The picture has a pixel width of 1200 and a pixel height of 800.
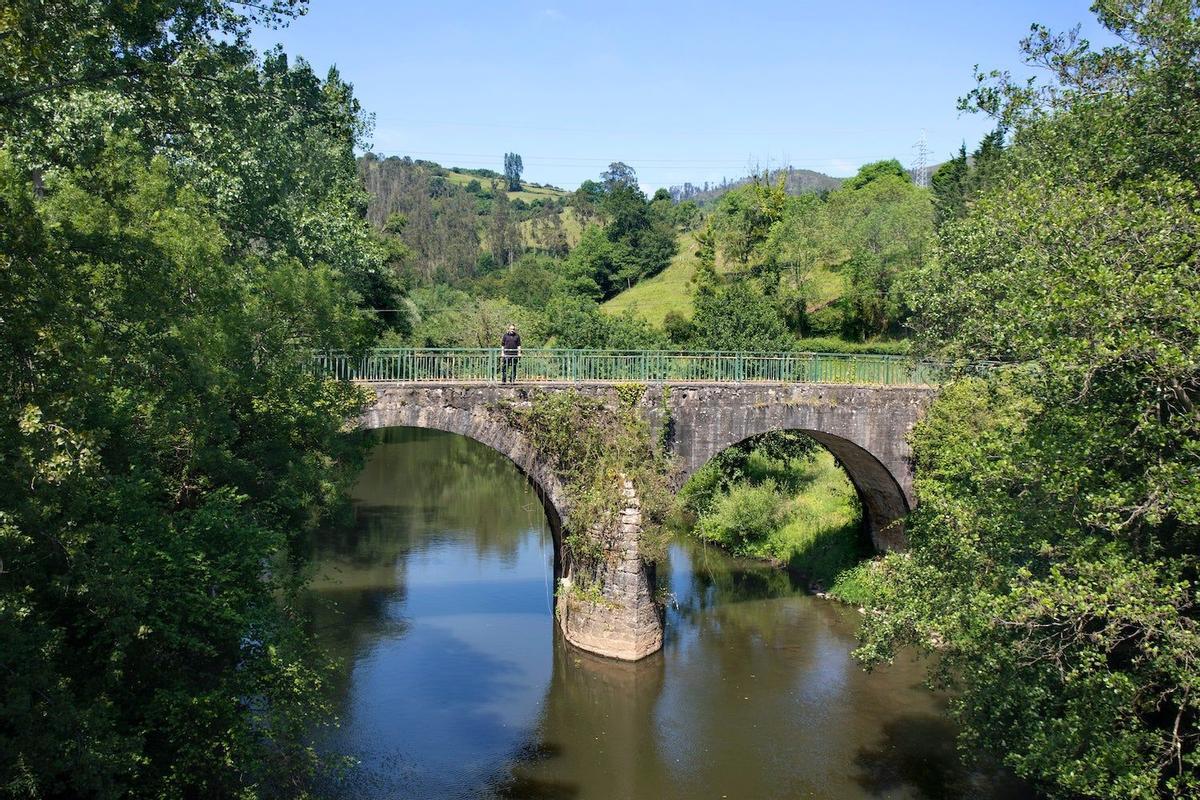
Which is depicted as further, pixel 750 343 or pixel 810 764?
pixel 750 343

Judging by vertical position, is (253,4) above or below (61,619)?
above

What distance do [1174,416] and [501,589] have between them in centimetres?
1672

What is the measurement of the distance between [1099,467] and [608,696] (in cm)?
1033

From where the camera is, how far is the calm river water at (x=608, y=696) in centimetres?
1385

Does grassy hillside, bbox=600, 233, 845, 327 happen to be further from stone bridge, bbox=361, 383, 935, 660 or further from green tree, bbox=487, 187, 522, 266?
green tree, bbox=487, 187, 522, 266

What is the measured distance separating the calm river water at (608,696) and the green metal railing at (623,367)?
5508mm

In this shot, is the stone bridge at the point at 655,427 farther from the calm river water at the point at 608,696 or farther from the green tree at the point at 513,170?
the green tree at the point at 513,170

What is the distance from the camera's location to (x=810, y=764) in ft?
46.8

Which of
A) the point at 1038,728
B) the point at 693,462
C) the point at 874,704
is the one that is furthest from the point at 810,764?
the point at 693,462

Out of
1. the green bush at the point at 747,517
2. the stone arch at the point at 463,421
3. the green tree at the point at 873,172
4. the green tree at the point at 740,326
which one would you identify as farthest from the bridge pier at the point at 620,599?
the green tree at the point at 873,172

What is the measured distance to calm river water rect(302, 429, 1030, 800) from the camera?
45.4 ft

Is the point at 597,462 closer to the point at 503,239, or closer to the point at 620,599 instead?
the point at 620,599

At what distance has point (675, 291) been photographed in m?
61.8

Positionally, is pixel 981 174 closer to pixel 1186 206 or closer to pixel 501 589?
pixel 501 589
